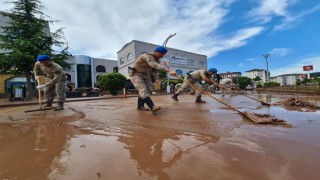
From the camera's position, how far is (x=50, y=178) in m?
1.20

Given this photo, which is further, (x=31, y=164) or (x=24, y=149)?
(x=24, y=149)

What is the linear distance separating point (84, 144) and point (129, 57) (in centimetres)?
3594

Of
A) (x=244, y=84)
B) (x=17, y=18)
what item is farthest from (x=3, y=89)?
(x=244, y=84)

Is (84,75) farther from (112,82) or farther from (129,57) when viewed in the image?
(112,82)

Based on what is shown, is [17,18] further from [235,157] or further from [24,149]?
[235,157]

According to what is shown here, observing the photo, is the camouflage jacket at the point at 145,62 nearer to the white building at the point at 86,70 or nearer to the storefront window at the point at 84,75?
the white building at the point at 86,70

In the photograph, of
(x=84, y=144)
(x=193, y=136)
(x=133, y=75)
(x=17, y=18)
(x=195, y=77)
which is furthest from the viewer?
(x=17, y=18)

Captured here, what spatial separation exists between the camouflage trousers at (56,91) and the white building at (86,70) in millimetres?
35756

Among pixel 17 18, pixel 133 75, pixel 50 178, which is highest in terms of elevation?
pixel 17 18

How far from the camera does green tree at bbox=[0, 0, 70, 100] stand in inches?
516

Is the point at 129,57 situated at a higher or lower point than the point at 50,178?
higher

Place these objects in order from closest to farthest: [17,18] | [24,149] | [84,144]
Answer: [24,149] → [84,144] → [17,18]

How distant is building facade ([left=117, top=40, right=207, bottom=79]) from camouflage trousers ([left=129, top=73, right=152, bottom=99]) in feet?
86.4

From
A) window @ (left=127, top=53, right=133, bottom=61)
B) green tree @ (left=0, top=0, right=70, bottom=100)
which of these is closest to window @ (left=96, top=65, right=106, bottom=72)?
window @ (left=127, top=53, right=133, bottom=61)
